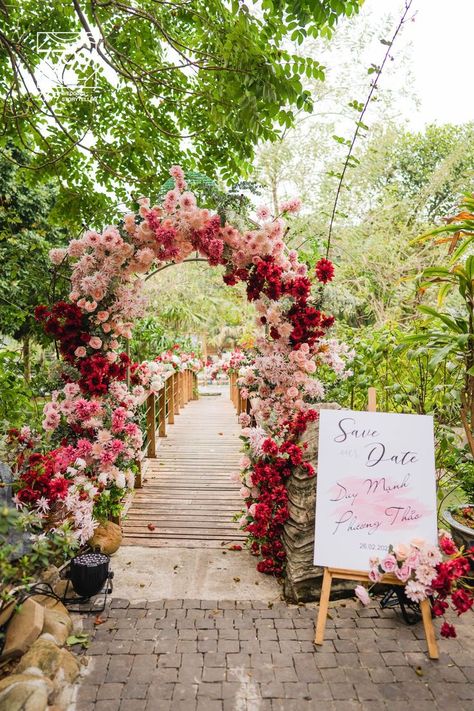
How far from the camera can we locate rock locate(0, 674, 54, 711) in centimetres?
171

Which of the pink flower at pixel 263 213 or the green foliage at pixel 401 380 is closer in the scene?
the pink flower at pixel 263 213

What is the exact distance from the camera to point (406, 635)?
2.40 meters

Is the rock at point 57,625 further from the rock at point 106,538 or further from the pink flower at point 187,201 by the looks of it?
the pink flower at point 187,201

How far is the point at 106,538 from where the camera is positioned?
10.6 feet

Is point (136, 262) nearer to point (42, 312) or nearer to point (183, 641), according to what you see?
point (42, 312)

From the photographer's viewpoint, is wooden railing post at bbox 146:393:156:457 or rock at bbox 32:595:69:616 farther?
wooden railing post at bbox 146:393:156:457

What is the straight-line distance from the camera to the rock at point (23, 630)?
204 cm

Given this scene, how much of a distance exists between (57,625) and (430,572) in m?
1.77

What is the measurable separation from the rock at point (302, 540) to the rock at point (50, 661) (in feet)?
4.01

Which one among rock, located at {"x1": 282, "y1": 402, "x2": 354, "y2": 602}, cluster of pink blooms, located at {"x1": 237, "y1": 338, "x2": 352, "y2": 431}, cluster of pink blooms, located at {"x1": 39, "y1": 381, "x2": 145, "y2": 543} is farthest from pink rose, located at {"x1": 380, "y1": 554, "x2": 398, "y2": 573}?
cluster of pink blooms, located at {"x1": 39, "y1": 381, "x2": 145, "y2": 543}

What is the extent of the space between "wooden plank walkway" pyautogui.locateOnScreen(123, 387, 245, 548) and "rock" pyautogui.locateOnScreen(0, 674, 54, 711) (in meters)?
1.67

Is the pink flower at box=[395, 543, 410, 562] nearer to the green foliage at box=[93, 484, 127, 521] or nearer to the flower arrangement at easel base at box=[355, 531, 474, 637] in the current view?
the flower arrangement at easel base at box=[355, 531, 474, 637]

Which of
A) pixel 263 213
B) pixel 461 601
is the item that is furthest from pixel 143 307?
pixel 461 601

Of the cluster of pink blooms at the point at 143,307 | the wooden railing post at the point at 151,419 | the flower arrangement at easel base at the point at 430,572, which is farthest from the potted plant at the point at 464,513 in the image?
the wooden railing post at the point at 151,419
